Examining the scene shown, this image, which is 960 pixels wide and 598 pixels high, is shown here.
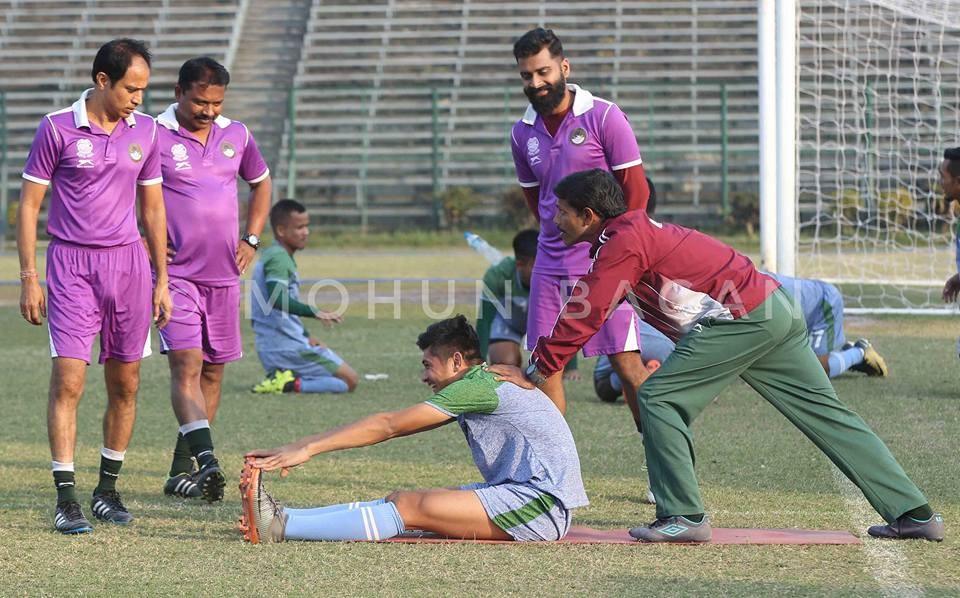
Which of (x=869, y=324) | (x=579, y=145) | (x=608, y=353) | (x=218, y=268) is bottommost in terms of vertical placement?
(x=869, y=324)

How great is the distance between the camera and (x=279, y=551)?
18.0ft

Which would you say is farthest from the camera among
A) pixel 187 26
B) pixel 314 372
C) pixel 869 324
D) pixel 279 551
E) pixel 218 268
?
pixel 187 26

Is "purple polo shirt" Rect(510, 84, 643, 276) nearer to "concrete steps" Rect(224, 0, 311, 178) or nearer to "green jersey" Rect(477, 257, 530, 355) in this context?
"green jersey" Rect(477, 257, 530, 355)

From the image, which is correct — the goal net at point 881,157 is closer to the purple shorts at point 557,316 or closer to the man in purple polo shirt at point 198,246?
the purple shorts at point 557,316

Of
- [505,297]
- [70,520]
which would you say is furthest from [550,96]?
[505,297]

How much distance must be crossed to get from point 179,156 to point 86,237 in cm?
103

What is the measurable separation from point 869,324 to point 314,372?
611cm

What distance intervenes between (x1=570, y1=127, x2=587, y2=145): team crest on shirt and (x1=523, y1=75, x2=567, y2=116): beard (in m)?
0.15

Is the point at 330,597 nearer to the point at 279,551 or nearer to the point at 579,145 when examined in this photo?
the point at 279,551

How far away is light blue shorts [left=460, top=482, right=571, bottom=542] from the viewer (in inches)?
220

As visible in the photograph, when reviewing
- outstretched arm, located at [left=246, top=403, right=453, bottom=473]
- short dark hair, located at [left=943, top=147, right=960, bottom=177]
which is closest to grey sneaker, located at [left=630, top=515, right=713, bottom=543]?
outstretched arm, located at [left=246, top=403, right=453, bottom=473]

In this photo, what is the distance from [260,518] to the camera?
556 cm

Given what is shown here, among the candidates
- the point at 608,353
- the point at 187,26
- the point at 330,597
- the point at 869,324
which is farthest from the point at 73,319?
the point at 187,26

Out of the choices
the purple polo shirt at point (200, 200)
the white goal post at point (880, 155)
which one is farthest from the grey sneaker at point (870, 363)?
the purple polo shirt at point (200, 200)
